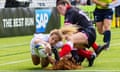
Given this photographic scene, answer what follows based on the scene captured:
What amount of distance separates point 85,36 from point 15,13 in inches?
445

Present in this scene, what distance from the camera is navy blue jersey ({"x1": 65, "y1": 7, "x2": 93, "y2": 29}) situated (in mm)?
9969

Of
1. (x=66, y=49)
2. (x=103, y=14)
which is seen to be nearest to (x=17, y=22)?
(x=103, y=14)

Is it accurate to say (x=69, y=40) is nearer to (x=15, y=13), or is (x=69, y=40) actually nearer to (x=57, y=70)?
(x=57, y=70)

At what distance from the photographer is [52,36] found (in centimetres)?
930

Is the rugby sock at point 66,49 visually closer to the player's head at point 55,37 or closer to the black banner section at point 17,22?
the player's head at point 55,37

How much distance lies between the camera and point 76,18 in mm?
10055

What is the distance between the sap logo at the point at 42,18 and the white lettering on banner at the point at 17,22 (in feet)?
1.02

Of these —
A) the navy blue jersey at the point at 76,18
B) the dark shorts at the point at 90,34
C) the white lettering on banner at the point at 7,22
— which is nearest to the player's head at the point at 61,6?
the navy blue jersey at the point at 76,18

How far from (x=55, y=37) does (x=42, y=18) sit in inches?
500

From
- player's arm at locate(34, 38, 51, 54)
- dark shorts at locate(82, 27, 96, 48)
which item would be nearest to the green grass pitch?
dark shorts at locate(82, 27, 96, 48)

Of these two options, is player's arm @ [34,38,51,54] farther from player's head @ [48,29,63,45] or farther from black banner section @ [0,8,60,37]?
black banner section @ [0,8,60,37]

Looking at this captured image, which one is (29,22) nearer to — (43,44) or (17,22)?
(17,22)

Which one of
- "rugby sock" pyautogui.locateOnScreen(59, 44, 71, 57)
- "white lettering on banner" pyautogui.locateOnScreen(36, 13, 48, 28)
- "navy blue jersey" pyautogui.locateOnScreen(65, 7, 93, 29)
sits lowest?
"white lettering on banner" pyautogui.locateOnScreen(36, 13, 48, 28)

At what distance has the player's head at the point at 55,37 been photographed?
30.3 ft
